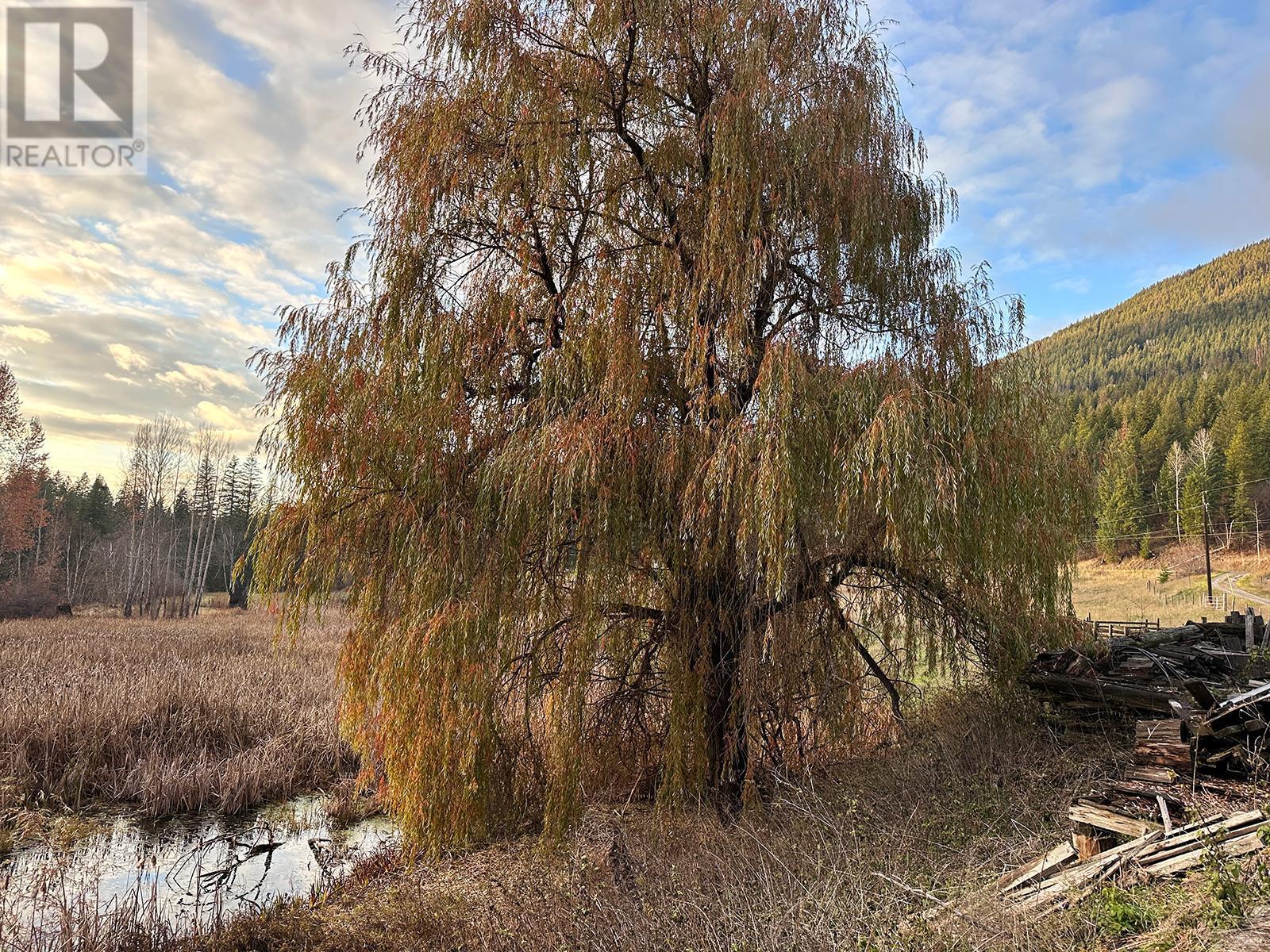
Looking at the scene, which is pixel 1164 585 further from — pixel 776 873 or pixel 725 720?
pixel 776 873

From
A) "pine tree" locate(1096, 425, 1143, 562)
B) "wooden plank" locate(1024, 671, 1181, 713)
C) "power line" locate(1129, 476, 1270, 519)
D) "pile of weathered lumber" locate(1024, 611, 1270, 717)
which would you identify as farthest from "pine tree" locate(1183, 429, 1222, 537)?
"wooden plank" locate(1024, 671, 1181, 713)

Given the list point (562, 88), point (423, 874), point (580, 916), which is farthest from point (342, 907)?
point (562, 88)

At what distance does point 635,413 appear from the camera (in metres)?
6.16

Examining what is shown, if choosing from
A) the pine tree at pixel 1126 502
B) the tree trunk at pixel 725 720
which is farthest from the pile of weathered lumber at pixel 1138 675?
the pine tree at pixel 1126 502

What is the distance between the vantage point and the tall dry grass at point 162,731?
9.22 meters

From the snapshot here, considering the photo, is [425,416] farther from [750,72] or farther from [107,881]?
[107,881]

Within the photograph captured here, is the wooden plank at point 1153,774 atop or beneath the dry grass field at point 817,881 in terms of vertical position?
atop

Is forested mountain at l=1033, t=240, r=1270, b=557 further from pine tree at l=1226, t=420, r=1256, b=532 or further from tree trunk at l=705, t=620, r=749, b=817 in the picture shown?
tree trunk at l=705, t=620, r=749, b=817

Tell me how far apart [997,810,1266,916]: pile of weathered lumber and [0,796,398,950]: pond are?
5.94m

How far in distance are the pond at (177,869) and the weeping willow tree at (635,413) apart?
77.4 inches

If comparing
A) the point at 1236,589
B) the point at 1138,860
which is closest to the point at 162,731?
the point at 1138,860

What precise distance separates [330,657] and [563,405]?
12.7 m

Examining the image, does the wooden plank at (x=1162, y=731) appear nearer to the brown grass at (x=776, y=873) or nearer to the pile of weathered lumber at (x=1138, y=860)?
the brown grass at (x=776, y=873)

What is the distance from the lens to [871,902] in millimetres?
4520
